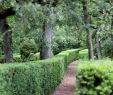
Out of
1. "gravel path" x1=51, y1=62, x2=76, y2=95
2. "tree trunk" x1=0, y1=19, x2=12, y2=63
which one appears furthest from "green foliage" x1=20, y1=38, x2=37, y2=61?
"tree trunk" x1=0, y1=19, x2=12, y2=63

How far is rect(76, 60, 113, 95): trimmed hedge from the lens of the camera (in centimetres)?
699

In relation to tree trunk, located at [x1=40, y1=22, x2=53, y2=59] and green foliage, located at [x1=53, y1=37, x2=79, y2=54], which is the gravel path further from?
green foliage, located at [x1=53, y1=37, x2=79, y2=54]

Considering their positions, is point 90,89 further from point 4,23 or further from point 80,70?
point 4,23

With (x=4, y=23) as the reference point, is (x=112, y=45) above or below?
below

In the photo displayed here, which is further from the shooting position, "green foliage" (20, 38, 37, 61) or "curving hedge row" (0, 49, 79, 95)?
"green foliage" (20, 38, 37, 61)

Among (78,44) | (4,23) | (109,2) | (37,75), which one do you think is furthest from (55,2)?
(78,44)

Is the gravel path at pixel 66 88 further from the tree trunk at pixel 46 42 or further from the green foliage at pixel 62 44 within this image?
the green foliage at pixel 62 44

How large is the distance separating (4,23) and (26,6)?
33.5 ft

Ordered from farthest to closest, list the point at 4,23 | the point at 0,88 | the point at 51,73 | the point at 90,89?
the point at 4,23 → the point at 51,73 → the point at 0,88 → the point at 90,89

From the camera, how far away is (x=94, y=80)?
709 cm

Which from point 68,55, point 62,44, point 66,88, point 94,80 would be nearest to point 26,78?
point 94,80

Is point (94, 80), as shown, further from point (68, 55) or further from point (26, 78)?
Answer: point (68, 55)

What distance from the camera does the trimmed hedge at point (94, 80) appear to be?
6.99m

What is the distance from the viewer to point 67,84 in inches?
880
